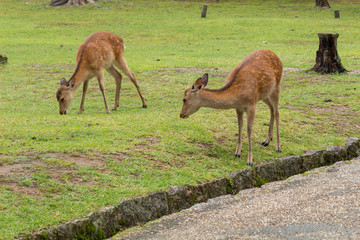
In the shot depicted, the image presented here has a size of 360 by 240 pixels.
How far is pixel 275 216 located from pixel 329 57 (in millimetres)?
9947

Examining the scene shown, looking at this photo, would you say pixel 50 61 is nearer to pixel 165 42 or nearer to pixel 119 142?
pixel 165 42

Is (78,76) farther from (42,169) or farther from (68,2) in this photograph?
(68,2)

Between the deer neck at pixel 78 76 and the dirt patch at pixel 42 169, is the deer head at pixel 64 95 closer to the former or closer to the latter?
the deer neck at pixel 78 76

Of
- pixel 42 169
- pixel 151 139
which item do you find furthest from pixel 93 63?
pixel 42 169

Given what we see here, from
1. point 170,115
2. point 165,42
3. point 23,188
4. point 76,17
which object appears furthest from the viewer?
point 76,17

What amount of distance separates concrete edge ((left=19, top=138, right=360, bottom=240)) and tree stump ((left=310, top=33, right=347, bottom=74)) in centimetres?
649

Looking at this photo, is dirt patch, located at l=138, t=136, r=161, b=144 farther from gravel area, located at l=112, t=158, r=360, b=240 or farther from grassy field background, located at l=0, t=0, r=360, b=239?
gravel area, located at l=112, t=158, r=360, b=240

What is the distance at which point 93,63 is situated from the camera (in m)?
10.1

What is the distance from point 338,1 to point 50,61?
89.1ft

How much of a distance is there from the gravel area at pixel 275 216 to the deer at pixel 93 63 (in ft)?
15.3

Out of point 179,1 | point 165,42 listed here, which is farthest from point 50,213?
point 179,1

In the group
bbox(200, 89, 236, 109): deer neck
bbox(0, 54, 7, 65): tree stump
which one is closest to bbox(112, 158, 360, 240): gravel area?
bbox(200, 89, 236, 109): deer neck

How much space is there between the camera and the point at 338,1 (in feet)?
125

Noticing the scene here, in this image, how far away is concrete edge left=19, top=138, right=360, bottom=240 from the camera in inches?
201
